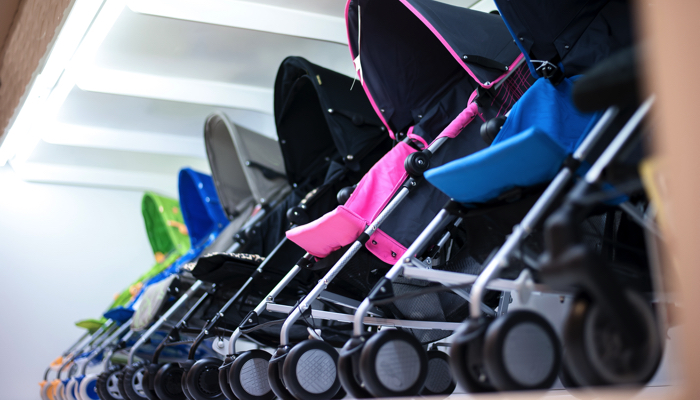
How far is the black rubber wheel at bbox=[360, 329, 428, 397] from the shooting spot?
129 centimetres

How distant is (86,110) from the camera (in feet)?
13.4

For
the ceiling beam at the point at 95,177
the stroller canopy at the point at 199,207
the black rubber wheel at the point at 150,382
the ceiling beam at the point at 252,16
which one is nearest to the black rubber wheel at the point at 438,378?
the black rubber wheel at the point at 150,382

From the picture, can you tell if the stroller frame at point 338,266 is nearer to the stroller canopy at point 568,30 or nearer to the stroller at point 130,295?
the stroller canopy at point 568,30

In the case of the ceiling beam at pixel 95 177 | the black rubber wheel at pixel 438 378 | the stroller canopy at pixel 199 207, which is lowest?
the black rubber wheel at pixel 438 378

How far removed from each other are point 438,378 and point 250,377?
2.05 feet

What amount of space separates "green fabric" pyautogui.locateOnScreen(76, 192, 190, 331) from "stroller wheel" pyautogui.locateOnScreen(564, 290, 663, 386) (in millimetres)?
3730

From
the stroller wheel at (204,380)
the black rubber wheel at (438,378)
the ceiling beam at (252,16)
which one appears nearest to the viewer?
the black rubber wheel at (438,378)

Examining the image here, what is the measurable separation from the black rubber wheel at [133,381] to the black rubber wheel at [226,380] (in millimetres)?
905

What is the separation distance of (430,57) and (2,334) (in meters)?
4.18

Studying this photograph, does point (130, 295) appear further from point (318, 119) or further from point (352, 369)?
point (352, 369)

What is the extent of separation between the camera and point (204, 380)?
2.05m

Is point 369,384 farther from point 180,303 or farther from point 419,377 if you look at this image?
point 180,303

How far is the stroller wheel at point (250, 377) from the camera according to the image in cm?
183

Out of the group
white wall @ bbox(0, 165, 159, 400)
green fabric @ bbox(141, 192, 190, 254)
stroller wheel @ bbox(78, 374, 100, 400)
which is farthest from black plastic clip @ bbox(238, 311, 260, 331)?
Result: white wall @ bbox(0, 165, 159, 400)
